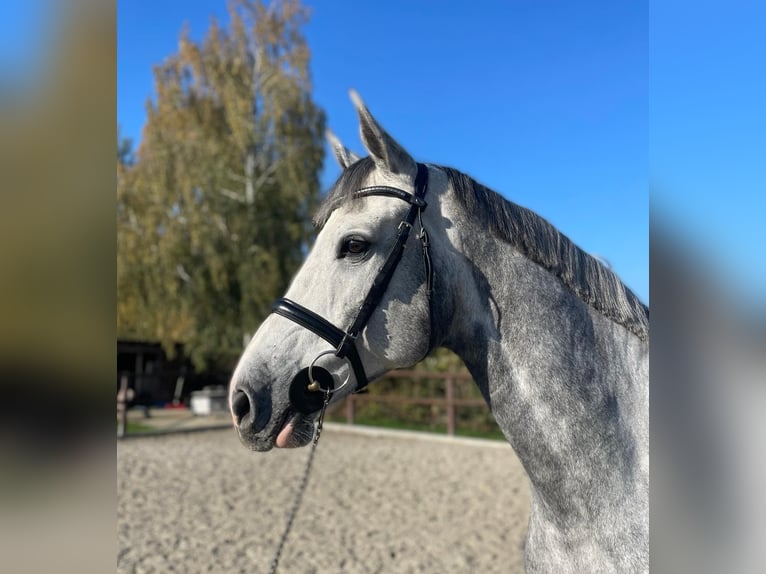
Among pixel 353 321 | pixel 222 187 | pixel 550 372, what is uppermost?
pixel 222 187

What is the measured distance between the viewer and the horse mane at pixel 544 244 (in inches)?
57.1

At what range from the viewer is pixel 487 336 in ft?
4.71

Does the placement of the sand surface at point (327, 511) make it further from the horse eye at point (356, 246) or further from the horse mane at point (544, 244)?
the horse eye at point (356, 246)

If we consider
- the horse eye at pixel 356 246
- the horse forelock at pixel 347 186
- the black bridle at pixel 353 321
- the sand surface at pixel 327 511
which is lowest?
the sand surface at pixel 327 511

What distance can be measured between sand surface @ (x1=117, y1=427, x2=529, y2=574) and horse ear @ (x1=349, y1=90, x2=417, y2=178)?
3.79 meters

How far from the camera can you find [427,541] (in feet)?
16.2

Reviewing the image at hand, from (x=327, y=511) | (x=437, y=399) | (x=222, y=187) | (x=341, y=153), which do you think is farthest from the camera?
(x=222, y=187)

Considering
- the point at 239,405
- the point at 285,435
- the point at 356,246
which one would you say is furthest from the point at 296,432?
the point at 356,246

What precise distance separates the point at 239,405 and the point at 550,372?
785 millimetres

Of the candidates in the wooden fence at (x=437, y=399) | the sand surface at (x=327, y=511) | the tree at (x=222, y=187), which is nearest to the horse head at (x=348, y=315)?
the sand surface at (x=327, y=511)

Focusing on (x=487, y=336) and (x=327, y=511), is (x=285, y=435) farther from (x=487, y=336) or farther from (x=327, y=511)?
(x=327, y=511)

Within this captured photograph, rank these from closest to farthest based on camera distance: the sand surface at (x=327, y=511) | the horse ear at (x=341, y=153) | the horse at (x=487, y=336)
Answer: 1. the horse at (x=487, y=336)
2. the horse ear at (x=341, y=153)
3. the sand surface at (x=327, y=511)

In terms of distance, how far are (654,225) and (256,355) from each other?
96 cm

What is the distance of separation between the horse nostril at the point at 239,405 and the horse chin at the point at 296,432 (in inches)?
4.1
